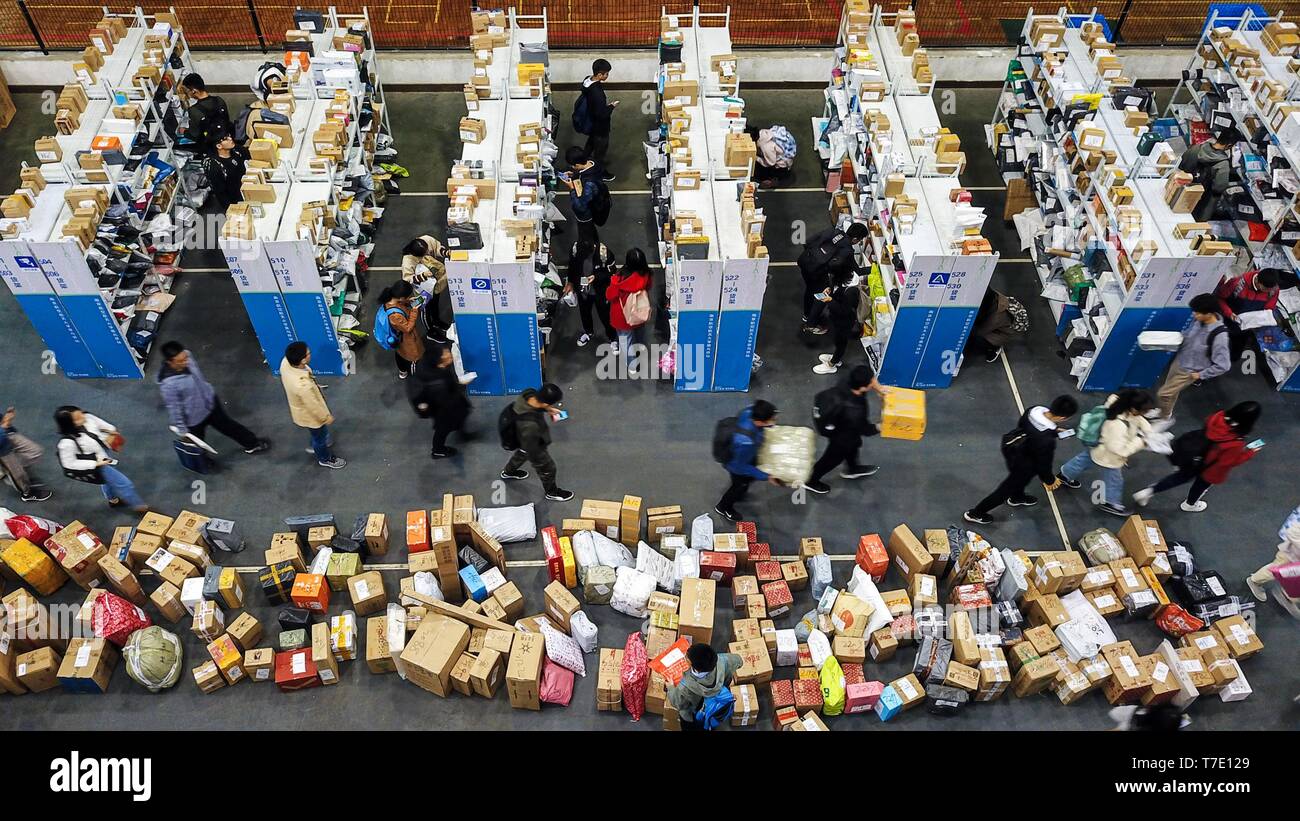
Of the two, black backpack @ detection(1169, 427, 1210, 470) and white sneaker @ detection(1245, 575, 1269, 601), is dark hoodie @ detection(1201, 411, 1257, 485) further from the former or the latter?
white sneaker @ detection(1245, 575, 1269, 601)

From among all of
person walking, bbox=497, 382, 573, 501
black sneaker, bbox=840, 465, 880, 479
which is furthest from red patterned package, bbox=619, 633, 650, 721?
black sneaker, bbox=840, 465, 880, 479

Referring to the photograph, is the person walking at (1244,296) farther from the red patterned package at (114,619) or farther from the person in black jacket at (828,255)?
the red patterned package at (114,619)

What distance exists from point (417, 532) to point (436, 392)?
1290 mm

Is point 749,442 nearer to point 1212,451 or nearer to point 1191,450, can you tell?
point 1191,450

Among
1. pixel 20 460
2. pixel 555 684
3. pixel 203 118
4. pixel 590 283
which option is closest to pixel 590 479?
pixel 590 283

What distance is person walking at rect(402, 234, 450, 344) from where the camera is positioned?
1020cm

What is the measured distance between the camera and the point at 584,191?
1109 centimetres

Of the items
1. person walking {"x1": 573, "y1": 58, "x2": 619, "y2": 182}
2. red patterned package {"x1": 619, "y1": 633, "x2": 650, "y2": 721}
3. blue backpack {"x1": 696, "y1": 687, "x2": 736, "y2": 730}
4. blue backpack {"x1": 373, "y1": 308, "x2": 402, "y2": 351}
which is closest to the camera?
blue backpack {"x1": 696, "y1": 687, "x2": 736, "y2": 730}

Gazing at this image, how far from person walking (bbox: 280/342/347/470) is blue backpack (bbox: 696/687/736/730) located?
449 centimetres

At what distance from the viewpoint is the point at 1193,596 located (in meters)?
8.52

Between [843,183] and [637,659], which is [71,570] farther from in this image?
[843,183]

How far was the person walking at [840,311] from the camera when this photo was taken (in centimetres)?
1020

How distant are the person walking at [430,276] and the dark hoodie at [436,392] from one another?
1.51 metres

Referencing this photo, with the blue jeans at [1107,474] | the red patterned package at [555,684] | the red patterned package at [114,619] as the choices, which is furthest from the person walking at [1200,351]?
the red patterned package at [114,619]
